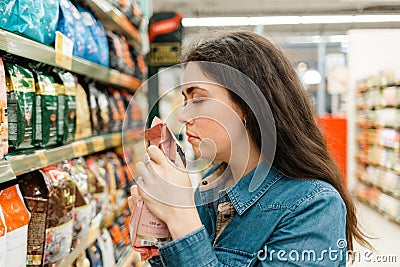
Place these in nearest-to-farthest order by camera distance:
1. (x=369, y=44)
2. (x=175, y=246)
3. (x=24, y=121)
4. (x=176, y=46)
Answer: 1. (x=175, y=246)
2. (x=24, y=121)
3. (x=176, y=46)
4. (x=369, y=44)

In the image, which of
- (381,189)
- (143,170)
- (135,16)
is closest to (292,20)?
(381,189)

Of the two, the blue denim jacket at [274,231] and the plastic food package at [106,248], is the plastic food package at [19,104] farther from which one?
the plastic food package at [106,248]

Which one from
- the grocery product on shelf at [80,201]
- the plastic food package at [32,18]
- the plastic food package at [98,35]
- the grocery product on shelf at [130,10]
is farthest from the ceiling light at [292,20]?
the plastic food package at [32,18]

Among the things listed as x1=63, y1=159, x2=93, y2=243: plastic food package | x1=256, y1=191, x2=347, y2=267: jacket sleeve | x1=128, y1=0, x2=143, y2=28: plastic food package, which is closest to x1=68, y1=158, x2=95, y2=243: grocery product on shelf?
x1=63, y1=159, x2=93, y2=243: plastic food package

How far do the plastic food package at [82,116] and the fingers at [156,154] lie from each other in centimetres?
112

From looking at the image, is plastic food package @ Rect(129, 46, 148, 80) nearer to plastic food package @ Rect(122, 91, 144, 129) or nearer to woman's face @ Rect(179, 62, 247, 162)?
plastic food package @ Rect(122, 91, 144, 129)

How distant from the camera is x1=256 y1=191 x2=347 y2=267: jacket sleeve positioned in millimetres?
1153

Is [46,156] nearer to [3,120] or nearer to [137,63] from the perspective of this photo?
[3,120]

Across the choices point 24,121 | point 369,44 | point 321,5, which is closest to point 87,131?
point 24,121

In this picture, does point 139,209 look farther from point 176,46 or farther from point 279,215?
point 176,46

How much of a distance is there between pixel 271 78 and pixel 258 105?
0.07 m

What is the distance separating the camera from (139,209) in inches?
46.4

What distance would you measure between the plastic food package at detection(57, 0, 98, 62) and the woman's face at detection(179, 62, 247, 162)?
1019 millimetres

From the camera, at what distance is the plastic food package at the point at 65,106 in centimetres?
195
